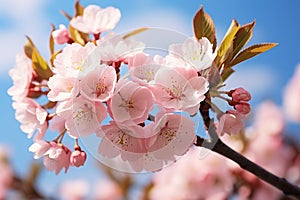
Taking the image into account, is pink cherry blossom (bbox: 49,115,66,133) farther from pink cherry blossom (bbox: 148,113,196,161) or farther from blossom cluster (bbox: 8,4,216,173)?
pink cherry blossom (bbox: 148,113,196,161)

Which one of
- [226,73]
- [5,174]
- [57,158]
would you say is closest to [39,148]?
[57,158]

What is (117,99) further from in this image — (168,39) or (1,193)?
(1,193)

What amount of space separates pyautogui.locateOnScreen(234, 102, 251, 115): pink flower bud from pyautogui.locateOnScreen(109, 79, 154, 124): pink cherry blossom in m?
0.16

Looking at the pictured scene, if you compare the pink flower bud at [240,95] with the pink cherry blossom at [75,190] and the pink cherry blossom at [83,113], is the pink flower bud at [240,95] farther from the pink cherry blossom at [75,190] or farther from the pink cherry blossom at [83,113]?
the pink cherry blossom at [75,190]

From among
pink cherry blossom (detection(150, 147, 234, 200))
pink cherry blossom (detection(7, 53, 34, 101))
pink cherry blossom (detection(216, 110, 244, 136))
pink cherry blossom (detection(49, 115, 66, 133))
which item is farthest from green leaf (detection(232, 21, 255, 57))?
pink cherry blossom (detection(150, 147, 234, 200))

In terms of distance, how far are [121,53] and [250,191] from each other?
1.26 m

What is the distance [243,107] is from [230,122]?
1.6 inches

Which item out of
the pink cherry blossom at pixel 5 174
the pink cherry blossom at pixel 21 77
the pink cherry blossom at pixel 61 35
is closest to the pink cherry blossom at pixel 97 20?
the pink cherry blossom at pixel 61 35

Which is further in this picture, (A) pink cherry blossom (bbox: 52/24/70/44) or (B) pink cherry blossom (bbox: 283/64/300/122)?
(B) pink cherry blossom (bbox: 283/64/300/122)

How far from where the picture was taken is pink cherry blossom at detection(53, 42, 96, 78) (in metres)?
0.87

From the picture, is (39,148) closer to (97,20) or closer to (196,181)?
(97,20)

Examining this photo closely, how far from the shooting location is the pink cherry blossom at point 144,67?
833mm

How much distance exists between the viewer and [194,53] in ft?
2.91

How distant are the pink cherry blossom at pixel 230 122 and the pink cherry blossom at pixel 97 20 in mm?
294
